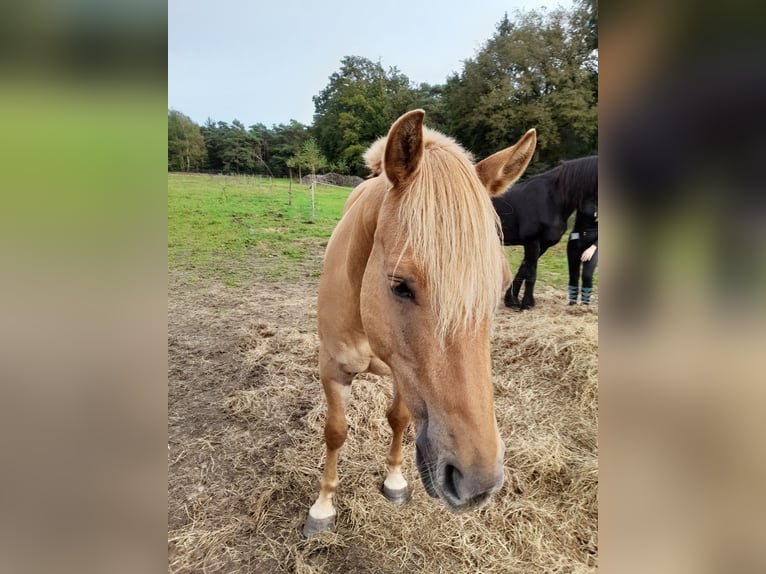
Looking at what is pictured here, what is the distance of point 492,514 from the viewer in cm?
185

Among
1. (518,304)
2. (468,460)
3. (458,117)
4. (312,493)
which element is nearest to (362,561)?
(312,493)

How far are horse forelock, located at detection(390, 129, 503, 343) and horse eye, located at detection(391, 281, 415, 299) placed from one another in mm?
67

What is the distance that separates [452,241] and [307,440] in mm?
1970

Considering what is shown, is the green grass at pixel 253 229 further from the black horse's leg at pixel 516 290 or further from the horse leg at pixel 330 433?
the black horse's leg at pixel 516 290

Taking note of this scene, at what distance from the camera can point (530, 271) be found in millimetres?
4547

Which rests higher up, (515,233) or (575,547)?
(515,233)

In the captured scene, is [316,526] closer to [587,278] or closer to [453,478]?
[453,478]

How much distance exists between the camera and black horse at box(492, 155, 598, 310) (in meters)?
3.89

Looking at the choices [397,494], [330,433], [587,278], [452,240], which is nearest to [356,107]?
[452,240]

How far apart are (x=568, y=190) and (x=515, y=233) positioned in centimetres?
83
